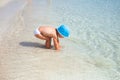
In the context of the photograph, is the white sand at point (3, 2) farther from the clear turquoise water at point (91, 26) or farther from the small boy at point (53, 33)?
the small boy at point (53, 33)

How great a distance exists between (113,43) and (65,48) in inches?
51.5

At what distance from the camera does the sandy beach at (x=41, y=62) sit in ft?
16.0

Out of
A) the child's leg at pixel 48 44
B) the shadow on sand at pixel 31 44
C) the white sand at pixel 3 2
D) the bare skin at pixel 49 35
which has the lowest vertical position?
the shadow on sand at pixel 31 44

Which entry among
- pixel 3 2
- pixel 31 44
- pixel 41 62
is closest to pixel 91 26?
pixel 31 44

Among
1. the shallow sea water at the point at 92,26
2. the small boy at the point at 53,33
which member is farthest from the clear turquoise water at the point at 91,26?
the small boy at the point at 53,33

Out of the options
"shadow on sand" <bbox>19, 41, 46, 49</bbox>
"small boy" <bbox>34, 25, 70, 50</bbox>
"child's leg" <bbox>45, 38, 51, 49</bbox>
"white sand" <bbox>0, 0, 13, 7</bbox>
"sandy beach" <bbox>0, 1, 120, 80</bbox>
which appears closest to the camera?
"sandy beach" <bbox>0, 1, 120, 80</bbox>

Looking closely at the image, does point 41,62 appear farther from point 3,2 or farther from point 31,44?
point 3,2

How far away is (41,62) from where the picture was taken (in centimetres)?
543

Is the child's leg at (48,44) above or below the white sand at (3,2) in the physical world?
below

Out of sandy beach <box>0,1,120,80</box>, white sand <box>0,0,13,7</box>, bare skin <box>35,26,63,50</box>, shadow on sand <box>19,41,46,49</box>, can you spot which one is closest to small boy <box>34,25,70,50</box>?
bare skin <box>35,26,63,50</box>

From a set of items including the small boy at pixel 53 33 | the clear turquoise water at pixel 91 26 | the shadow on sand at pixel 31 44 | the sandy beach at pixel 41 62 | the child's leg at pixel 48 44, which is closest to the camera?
the sandy beach at pixel 41 62

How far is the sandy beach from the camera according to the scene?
4.88 m

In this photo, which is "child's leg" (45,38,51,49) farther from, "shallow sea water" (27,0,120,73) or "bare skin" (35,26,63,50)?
"shallow sea water" (27,0,120,73)

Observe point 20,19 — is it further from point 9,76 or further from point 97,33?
point 9,76
